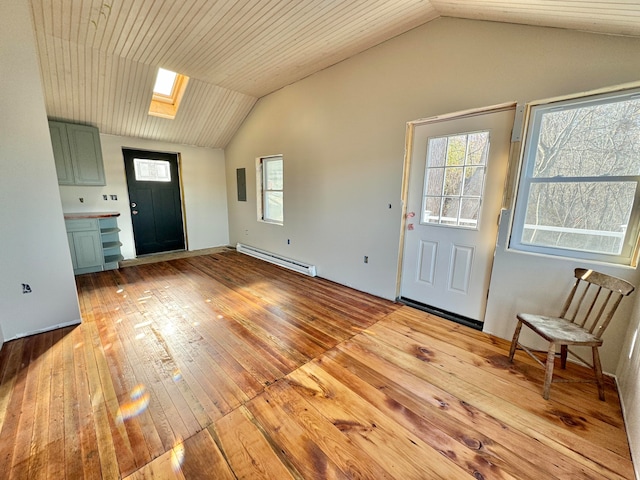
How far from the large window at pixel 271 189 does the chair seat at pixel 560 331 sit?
148 inches

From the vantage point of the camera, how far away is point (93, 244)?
406cm

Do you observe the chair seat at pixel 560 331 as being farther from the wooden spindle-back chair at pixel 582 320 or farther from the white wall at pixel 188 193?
the white wall at pixel 188 193

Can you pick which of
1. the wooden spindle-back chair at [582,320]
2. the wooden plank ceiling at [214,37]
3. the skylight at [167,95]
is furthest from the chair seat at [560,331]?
the skylight at [167,95]

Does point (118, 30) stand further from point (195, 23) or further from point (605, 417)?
point (605, 417)

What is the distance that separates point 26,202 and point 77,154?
253 cm

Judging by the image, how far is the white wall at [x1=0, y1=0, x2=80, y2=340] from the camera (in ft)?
6.76

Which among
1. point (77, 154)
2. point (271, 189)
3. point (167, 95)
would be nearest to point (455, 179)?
point (271, 189)

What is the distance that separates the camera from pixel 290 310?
2902mm

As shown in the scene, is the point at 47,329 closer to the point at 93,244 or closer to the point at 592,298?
the point at 93,244

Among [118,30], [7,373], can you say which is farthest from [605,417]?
[118,30]

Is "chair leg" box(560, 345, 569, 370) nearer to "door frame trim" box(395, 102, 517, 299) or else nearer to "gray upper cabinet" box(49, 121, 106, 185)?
"door frame trim" box(395, 102, 517, 299)

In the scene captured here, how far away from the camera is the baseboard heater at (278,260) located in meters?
4.06

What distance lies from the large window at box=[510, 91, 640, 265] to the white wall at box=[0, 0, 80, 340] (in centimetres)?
419

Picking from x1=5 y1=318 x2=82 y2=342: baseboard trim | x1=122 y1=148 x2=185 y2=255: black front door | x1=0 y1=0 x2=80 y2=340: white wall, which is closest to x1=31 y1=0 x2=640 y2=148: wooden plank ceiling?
Answer: x1=0 y1=0 x2=80 y2=340: white wall
